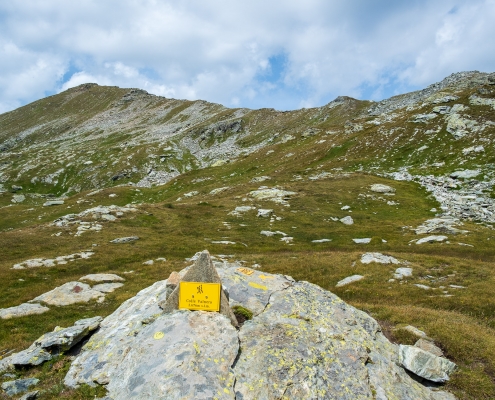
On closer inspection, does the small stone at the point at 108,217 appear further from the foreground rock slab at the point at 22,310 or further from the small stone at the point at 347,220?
the small stone at the point at 347,220

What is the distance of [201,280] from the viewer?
11.6 metres

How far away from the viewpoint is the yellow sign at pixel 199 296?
36.9 ft

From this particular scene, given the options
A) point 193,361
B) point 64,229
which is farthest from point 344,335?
point 64,229

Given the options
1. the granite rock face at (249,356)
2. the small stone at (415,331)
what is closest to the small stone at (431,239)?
the small stone at (415,331)

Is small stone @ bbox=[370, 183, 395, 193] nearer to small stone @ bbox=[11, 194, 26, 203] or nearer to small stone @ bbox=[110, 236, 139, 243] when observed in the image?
small stone @ bbox=[110, 236, 139, 243]

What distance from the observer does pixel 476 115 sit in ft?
271

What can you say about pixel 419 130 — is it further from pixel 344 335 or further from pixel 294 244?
pixel 344 335

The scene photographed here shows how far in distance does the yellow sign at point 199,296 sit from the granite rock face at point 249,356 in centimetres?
39

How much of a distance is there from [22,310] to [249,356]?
19368 millimetres

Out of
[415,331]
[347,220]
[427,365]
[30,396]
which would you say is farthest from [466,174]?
[30,396]

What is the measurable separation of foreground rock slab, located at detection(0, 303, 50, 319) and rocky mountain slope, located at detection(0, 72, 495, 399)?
160 mm

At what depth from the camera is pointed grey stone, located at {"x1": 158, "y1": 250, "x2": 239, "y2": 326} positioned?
37.5 feet

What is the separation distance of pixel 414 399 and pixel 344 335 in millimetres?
2724

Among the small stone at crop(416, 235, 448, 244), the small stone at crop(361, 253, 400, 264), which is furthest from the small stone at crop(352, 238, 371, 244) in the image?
the small stone at crop(361, 253, 400, 264)
